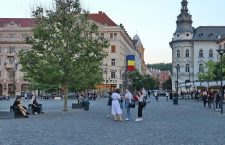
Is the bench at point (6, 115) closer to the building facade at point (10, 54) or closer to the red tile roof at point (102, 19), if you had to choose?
the building facade at point (10, 54)

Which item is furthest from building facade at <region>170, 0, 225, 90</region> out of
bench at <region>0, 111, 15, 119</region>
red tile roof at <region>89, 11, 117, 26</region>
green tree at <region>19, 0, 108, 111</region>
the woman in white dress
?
the woman in white dress

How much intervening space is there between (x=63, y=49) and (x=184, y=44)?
92656 mm

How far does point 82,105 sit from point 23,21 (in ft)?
267

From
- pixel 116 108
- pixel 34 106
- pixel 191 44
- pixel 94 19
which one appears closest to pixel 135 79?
pixel 191 44

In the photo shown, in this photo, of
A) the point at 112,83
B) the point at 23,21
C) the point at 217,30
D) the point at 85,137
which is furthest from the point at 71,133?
the point at 217,30

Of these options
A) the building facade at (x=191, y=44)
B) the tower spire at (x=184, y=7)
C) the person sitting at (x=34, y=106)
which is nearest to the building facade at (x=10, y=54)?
the building facade at (x=191, y=44)

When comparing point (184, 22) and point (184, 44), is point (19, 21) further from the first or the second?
point (184, 44)

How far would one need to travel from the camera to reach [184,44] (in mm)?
127500

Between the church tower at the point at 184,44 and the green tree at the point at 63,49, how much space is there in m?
90.1

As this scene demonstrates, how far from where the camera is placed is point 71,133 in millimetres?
18922

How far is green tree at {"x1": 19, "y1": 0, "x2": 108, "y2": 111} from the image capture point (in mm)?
37344

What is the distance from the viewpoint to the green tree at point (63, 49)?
123 ft

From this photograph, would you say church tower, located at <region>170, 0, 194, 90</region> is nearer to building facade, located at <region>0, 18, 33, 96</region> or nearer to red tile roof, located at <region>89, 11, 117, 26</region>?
red tile roof, located at <region>89, 11, 117, 26</region>

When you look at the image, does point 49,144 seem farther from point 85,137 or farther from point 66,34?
point 66,34
